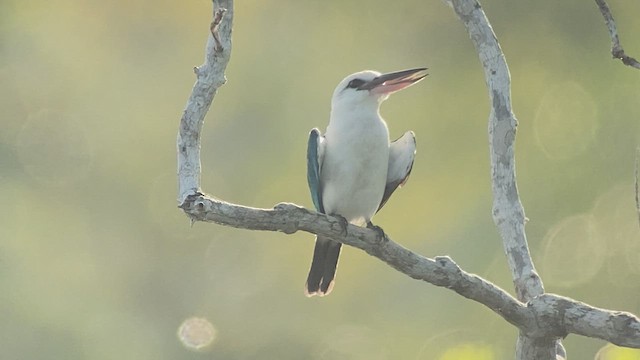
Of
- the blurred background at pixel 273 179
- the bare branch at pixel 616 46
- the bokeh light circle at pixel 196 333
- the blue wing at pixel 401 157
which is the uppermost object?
the blurred background at pixel 273 179

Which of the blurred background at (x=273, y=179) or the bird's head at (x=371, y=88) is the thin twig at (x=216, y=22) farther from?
the blurred background at (x=273, y=179)

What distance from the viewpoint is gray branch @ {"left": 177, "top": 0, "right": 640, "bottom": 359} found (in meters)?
3.61

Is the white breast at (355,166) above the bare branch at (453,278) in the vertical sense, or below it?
above

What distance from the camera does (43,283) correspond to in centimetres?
1285

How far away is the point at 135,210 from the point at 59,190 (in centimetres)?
135

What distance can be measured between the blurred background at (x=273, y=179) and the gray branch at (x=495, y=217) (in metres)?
6.15

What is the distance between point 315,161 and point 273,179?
7.21m

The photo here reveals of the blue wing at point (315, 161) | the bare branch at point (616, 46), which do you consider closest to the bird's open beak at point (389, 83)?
the blue wing at point (315, 161)

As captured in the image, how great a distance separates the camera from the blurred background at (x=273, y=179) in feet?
37.7

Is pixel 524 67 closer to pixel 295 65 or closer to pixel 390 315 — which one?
pixel 295 65

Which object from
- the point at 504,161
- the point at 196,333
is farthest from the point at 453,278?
the point at 196,333

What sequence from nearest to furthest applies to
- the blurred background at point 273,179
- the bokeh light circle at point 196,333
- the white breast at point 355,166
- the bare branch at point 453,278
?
the bare branch at point 453,278, the white breast at point 355,166, the blurred background at point 273,179, the bokeh light circle at point 196,333

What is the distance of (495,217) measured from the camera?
4.23 m

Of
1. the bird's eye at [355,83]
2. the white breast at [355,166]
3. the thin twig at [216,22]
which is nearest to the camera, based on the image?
the thin twig at [216,22]
